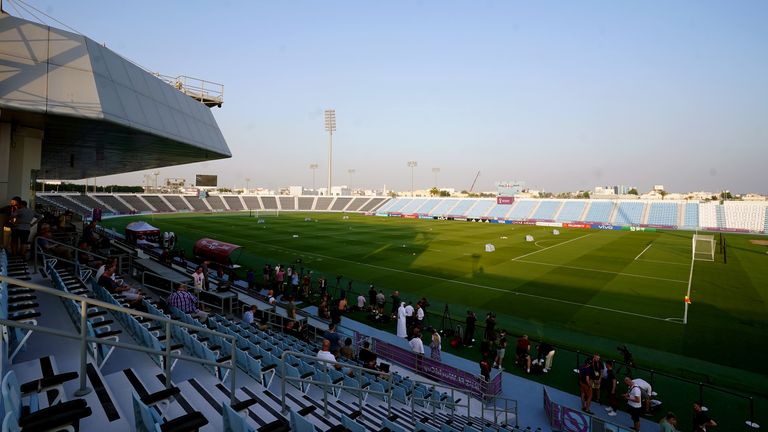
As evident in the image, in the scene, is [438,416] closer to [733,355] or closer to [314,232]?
[733,355]

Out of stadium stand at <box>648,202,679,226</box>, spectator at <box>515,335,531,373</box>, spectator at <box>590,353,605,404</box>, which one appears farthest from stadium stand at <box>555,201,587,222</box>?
spectator at <box>590,353,605,404</box>

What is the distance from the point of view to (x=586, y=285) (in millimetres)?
23922

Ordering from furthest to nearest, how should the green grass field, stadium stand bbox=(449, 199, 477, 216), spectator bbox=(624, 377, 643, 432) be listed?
1. stadium stand bbox=(449, 199, 477, 216)
2. the green grass field
3. spectator bbox=(624, 377, 643, 432)

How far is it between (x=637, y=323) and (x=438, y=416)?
13668 mm

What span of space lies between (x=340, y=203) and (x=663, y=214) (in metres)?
71.9

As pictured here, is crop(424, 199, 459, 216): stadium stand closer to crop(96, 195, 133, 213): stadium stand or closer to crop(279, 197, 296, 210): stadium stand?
crop(279, 197, 296, 210): stadium stand

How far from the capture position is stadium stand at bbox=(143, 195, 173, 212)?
265ft

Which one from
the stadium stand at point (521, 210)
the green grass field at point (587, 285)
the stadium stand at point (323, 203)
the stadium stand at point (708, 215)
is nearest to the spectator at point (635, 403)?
the green grass field at point (587, 285)

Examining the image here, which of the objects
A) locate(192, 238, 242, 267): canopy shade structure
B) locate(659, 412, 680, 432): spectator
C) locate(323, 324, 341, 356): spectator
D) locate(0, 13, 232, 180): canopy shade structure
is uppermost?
locate(0, 13, 232, 180): canopy shade structure

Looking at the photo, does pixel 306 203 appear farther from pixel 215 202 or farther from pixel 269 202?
pixel 215 202

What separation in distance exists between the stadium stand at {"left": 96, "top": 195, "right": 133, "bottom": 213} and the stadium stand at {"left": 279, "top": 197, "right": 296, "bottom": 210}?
36.9 metres

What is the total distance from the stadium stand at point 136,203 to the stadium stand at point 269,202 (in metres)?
28.5

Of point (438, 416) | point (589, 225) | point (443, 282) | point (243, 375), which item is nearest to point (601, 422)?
point (438, 416)

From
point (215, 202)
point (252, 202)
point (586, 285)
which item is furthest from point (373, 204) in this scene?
point (586, 285)
